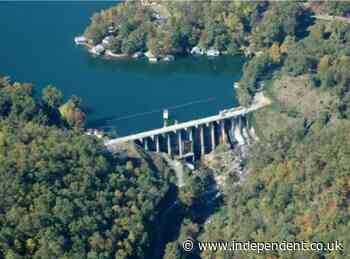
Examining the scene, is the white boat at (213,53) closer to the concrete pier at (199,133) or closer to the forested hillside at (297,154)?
the forested hillside at (297,154)

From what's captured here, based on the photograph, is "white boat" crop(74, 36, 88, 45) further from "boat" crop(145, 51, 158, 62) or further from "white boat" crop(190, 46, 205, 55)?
"white boat" crop(190, 46, 205, 55)

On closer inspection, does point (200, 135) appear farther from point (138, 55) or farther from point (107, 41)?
point (107, 41)

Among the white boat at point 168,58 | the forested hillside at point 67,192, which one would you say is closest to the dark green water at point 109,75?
the white boat at point 168,58

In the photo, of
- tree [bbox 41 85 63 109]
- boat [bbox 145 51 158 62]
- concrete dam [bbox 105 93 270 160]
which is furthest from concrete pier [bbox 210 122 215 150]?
boat [bbox 145 51 158 62]

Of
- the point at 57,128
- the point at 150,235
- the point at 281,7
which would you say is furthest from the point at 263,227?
the point at 281,7

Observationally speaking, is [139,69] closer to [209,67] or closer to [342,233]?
[209,67]

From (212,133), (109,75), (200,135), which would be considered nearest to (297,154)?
(212,133)

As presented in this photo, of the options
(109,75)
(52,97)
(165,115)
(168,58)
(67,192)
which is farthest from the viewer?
(168,58)
